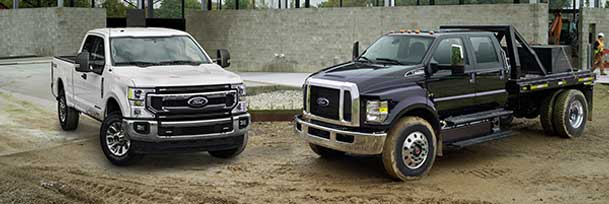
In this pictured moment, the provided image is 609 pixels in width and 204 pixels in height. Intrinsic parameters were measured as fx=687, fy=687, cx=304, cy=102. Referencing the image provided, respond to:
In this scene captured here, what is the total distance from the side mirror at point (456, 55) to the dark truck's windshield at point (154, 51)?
401 centimetres

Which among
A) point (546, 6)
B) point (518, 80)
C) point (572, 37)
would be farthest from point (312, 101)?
point (572, 37)

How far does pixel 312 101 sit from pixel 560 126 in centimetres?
525

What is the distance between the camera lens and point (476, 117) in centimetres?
1043

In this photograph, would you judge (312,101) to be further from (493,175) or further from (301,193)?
(493,175)

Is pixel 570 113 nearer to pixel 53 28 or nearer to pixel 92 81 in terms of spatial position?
pixel 92 81

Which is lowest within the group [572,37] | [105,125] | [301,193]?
[301,193]

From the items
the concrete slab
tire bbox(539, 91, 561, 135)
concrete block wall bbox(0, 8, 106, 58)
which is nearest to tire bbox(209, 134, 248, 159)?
tire bbox(539, 91, 561, 135)

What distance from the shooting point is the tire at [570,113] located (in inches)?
491

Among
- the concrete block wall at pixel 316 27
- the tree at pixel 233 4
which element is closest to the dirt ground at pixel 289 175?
the concrete block wall at pixel 316 27

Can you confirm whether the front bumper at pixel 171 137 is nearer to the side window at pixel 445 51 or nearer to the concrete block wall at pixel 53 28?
the side window at pixel 445 51

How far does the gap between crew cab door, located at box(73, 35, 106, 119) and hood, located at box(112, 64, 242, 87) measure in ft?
2.06

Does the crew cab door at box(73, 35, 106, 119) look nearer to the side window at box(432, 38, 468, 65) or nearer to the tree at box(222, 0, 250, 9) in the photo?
the side window at box(432, 38, 468, 65)

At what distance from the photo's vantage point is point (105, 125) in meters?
10.2

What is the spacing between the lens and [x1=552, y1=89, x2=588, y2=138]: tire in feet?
40.9
